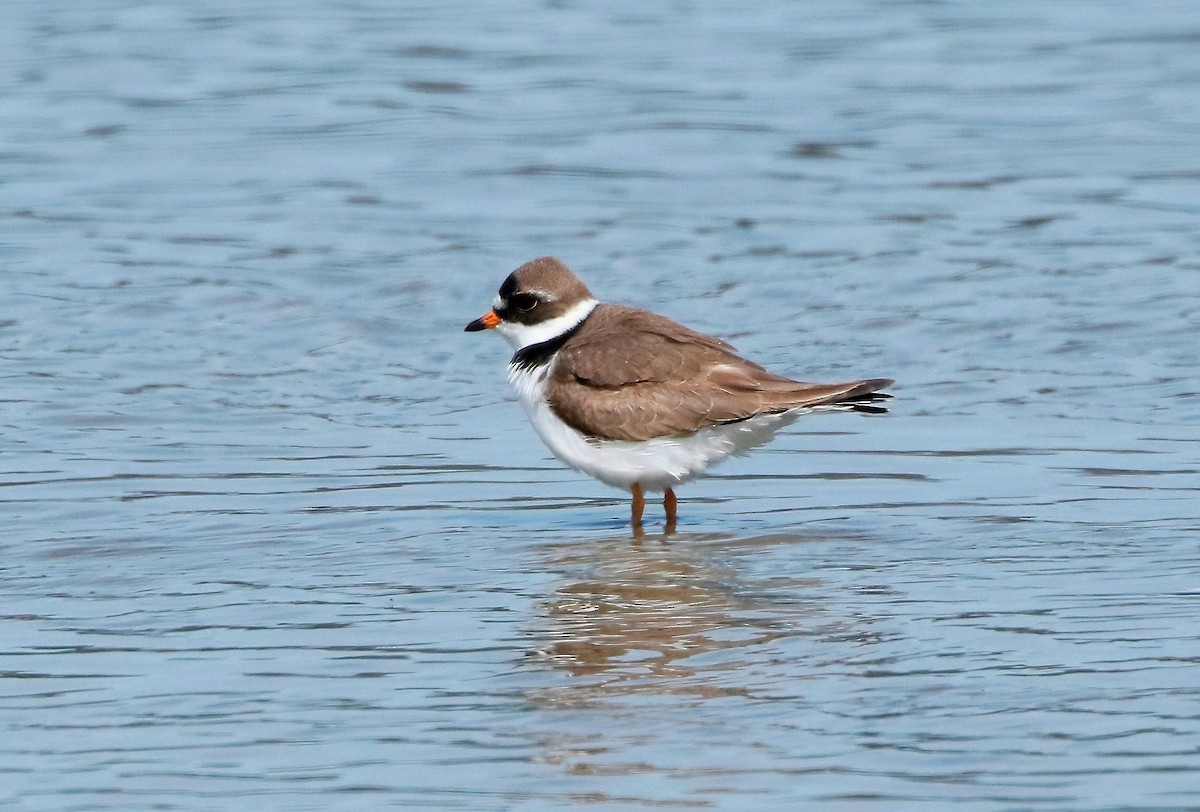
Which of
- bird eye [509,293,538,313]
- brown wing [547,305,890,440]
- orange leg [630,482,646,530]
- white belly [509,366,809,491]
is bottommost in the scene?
orange leg [630,482,646,530]

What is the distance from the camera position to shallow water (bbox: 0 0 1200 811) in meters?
6.19

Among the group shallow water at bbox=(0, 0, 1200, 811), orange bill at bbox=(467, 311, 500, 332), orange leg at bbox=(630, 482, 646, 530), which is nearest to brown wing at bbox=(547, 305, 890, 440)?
orange leg at bbox=(630, 482, 646, 530)

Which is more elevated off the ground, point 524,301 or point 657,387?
point 524,301

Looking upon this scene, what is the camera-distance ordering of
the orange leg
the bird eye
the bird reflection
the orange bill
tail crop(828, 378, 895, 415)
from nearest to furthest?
the bird reflection → tail crop(828, 378, 895, 415) → the orange leg → the bird eye → the orange bill

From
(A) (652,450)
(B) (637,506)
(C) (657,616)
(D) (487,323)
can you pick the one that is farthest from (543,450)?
(C) (657,616)

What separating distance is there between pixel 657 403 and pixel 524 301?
1.11 meters

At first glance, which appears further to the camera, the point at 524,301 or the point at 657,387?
the point at 524,301

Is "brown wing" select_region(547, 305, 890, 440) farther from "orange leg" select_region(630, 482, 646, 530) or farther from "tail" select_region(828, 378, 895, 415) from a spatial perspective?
"orange leg" select_region(630, 482, 646, 530)

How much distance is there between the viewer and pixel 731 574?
8312 millimetres

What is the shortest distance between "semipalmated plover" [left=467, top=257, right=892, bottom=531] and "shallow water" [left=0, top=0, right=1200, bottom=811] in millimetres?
341

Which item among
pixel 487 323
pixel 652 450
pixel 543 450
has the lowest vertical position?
pixel 543 450

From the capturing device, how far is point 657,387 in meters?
9.23

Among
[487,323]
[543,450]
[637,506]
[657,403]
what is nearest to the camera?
[657,403]

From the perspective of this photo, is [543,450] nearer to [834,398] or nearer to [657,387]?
[657,387]
